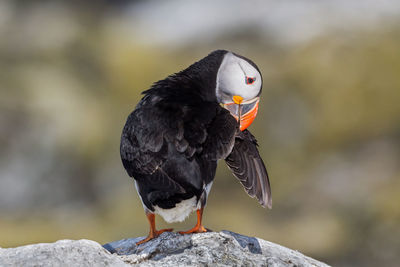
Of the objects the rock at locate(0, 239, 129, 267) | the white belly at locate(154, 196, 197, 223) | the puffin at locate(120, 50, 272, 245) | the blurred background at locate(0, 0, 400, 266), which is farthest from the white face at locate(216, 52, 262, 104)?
the blurred background at locate(0, 0, 400, 266)

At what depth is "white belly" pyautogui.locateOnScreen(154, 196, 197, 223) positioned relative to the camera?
17.9 feet

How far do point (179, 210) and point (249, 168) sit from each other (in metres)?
0.91

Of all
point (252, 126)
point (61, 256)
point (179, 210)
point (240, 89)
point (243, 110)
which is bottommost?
point (252, 126)

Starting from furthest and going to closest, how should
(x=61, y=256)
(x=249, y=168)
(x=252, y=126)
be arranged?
1. (x=252, y=126)
2. (x=249, y=168)
3. (x=61, y=256)

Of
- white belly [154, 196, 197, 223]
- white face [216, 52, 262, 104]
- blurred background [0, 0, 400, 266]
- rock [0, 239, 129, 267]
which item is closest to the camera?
rock [0, 239, 129, 267]

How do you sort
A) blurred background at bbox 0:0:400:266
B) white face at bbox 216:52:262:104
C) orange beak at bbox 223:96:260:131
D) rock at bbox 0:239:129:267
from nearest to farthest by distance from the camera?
rock at bbox 0:239:129:267 → orange beak at bbox 223:96:260:131 → white face at bbox 216:52:262:104 → blurred background at bbox 0:0:400:266

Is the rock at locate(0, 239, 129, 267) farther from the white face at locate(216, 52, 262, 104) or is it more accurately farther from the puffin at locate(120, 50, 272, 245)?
the white face at locate(216, 52, 262, 104)

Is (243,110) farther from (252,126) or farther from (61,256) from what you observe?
(252,126)

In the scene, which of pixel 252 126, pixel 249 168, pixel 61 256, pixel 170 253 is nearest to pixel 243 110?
pixel 249 168

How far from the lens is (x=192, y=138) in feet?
18.1

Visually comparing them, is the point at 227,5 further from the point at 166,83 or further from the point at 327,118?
the point at 166,83

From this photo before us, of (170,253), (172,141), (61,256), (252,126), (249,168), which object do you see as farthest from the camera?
(252,126)

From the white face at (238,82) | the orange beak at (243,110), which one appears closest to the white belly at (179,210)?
the orange beak at (243,110)

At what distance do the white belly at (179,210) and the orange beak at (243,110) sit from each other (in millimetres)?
884
